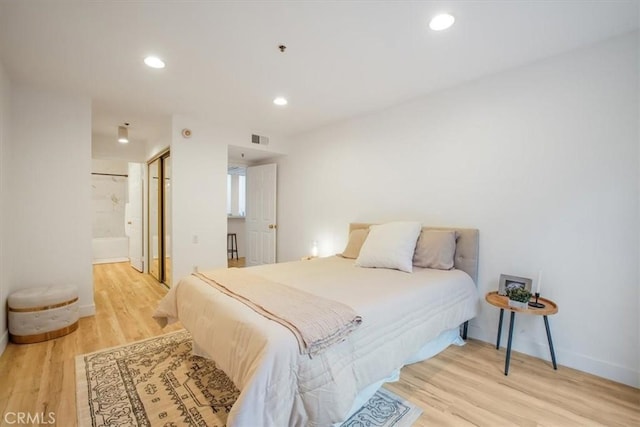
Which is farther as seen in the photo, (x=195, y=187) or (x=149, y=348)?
(x=195, y=187)

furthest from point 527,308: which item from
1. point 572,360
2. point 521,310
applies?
point 572,360

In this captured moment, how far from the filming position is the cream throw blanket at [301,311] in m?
1.33

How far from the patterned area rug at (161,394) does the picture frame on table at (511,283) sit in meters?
1.33

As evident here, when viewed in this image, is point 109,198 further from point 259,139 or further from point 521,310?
point 521,310

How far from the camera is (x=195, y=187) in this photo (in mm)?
3801

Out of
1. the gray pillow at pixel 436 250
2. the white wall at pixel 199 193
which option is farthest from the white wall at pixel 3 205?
the gray pillow at pixel 436 250

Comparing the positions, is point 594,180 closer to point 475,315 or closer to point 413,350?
point 475,315

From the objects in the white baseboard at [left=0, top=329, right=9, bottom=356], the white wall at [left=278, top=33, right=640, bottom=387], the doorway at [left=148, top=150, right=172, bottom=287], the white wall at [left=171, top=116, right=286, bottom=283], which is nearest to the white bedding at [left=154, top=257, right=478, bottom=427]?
the white wall at [left=278, top=33, right=640, bottom=387]

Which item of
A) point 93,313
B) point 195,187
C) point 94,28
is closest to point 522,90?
point 94,28

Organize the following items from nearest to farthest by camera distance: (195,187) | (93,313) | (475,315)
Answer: (475,315), (93,313), (195,187)

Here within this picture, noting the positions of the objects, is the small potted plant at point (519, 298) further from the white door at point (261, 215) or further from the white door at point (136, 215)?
the white door at point (136, 215)

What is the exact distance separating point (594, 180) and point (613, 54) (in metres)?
0.91

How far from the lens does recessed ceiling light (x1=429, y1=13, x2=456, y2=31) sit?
1.80 meters

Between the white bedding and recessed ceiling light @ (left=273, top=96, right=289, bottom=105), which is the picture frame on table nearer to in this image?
the white bedding
